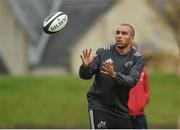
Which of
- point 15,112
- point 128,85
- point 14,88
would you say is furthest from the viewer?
point 14,88

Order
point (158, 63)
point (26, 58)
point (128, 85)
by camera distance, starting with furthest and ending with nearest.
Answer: point (26, 58), point (158, 63), point (128, 85)

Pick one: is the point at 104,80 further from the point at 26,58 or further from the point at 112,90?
the point at 26,58

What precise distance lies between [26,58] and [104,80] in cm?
4134

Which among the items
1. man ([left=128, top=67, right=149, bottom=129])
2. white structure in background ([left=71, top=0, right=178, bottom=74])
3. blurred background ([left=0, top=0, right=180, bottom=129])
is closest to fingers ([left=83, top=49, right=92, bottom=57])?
man ([left=128, top=67, right=149, bottom=129])

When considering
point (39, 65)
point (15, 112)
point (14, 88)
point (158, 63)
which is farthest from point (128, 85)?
point (39, 65)

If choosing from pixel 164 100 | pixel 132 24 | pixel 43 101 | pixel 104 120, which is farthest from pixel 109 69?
pixel 132 24

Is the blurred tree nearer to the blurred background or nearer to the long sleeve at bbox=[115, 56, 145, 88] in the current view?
the blurred background

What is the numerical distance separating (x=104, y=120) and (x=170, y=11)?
34.8 m

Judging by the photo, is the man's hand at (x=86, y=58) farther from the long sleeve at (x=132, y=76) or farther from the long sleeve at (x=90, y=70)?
the long sleeve at (x=132, y=76)

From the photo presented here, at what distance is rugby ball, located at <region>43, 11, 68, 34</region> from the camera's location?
9.89 m

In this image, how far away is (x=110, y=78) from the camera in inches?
352

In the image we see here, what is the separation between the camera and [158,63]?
46094 mm

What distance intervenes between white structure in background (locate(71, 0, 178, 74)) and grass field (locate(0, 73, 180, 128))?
1665 centimetres

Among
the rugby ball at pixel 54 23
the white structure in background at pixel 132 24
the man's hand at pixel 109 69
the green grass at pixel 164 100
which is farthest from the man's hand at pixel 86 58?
the white structure in background at pixel 132 24
